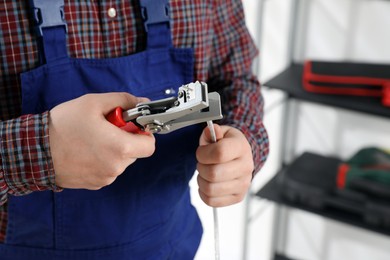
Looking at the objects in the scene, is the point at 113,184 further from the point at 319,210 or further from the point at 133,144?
the point at 319,210

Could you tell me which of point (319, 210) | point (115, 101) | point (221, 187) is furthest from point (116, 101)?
point (319, 210)

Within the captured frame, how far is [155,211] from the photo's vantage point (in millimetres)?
925

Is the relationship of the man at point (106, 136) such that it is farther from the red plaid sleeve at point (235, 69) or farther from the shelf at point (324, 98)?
the shelf at point (324, 98)

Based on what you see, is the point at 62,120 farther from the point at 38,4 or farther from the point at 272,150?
the point at 272,150

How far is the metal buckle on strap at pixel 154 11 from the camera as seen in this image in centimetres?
86

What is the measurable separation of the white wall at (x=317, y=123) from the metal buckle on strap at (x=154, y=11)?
876mm

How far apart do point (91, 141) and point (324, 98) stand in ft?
3.81

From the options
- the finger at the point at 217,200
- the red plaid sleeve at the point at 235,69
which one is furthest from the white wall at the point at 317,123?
the finger at the point at 217,200

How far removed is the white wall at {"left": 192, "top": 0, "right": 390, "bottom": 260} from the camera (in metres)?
1.89

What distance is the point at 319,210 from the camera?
6.09ft

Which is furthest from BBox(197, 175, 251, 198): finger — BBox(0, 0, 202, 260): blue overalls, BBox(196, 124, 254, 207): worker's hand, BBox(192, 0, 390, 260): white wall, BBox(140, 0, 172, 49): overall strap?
BBox(192, 0, 390, 260): white wall

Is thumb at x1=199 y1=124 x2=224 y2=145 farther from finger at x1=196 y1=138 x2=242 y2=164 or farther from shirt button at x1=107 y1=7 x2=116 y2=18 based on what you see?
shirt button at x1=107 y1=7 x2=116 y2=18

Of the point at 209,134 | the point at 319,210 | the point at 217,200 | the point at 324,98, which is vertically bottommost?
the point at 319,210

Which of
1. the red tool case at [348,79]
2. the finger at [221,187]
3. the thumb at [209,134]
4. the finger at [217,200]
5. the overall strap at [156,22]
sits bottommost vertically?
the red tool case at [348,79]
